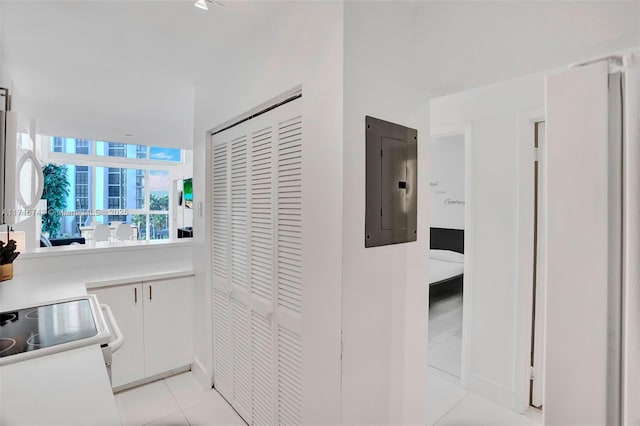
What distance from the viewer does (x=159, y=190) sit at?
28.2ft

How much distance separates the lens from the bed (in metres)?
3.99

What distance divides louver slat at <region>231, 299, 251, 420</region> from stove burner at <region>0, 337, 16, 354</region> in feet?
3.57

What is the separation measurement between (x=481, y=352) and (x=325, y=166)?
2054 mm

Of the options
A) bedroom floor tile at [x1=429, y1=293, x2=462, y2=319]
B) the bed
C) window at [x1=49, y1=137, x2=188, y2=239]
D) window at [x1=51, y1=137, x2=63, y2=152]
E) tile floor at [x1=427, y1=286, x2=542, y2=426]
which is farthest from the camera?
window at [x1=49, y1=137, x2=188, y2=239]

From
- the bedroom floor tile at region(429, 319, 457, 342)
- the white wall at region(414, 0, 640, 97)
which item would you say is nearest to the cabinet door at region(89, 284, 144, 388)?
the white wall at region(414, 0, 640, 97)

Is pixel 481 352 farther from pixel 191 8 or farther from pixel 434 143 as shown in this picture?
pixel 434 143

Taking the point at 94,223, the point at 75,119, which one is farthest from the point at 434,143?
the point at 94,223

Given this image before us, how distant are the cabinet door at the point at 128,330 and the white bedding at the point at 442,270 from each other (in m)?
3.04

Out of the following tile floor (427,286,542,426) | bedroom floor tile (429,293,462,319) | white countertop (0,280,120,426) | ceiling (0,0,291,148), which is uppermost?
ceiling (0,0,291,148)

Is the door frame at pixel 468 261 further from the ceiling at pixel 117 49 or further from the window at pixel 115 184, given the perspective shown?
the window at pixel 115 184

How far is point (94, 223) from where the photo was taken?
7.56 metres

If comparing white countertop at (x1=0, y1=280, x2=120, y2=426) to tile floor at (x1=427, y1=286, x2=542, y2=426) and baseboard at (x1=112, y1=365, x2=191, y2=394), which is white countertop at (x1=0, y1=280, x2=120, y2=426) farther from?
tile floor at (x1=427, y1=286, x2=542, y2=426)

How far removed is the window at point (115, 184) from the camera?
717 cm

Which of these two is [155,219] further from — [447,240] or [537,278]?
[537,278]
